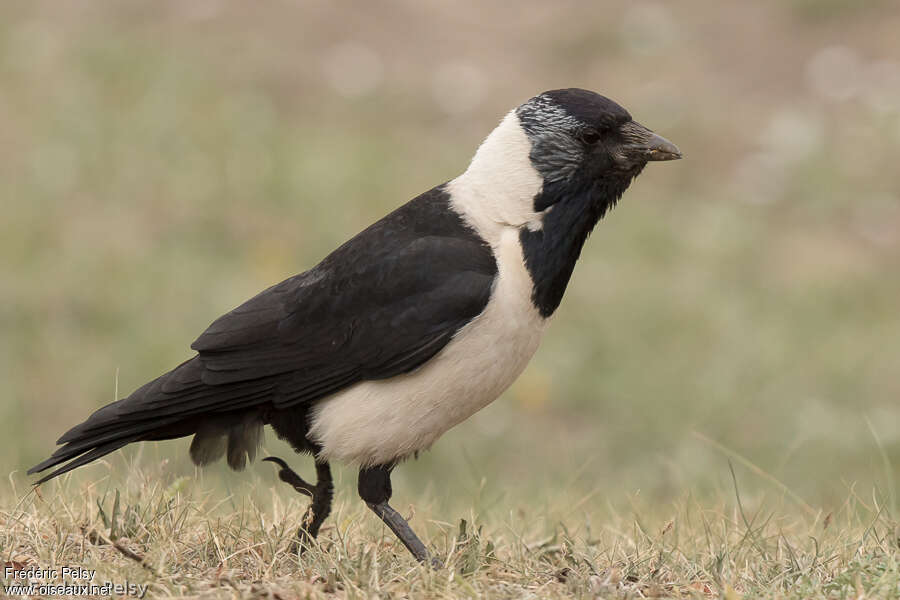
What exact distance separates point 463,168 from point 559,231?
7.05 m

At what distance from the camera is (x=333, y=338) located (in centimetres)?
406

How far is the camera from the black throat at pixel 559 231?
4.04 m

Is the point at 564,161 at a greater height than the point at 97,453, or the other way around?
the point at 564,161

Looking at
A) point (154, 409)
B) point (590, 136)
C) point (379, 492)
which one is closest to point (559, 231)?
point (590, 136)

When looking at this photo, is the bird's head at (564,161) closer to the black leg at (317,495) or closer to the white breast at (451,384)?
the white breast at (451,384)

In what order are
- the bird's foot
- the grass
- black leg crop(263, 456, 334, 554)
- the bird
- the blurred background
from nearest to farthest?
the grass → the bird's foot → the bird → black leg crop(263, 456, 334, 554) → the blurred background

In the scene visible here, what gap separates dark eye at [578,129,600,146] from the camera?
13.8 feet

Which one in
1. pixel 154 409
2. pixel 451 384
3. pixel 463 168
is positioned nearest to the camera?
pixel 451 384

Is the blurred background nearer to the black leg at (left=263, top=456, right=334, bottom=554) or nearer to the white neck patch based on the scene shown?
the black leg at (left=263, top=456, right=334, bottom=554)

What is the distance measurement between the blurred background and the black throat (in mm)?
978

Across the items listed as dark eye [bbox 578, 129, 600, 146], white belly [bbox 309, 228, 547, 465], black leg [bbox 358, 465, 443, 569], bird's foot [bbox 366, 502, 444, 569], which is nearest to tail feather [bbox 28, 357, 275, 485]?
white belly [bbox 309, 228, 547, 465]

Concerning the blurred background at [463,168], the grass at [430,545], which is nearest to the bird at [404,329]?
the grass at [430,545]

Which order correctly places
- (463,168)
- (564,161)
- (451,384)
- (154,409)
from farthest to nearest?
(463,168)
(564,161)
(154,409)
(451,384)

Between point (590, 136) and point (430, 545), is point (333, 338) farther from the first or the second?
point (590, 136)
